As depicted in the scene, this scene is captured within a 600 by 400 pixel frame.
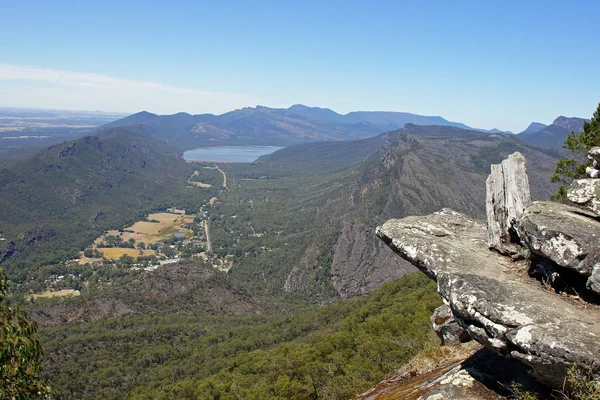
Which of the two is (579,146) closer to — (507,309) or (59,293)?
(507,309)

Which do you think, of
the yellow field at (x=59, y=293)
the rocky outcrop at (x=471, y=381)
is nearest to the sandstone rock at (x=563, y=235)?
the rocky outcrop at (x=471, y=381)

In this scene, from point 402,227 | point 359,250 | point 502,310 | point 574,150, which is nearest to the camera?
point 502,310

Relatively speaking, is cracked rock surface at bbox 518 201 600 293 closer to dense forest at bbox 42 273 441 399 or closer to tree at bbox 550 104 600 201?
dense forest at bbox 42 273 441 399

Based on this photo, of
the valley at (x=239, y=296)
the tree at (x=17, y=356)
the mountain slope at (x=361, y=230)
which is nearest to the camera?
the tree at (x=17, y=356)

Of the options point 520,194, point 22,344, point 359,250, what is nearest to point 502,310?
point 520,194

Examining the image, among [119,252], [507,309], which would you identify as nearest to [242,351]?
[507,309]

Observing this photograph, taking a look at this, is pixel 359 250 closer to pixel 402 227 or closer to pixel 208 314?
pixel 208 314

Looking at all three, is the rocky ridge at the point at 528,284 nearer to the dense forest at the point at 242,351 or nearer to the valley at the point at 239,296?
the valley at the point at 239,296
